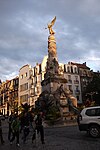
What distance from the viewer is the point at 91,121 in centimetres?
1113

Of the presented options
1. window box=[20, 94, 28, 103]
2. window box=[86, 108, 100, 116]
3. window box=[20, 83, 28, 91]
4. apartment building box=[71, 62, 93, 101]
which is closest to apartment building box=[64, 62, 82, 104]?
apartment building box=[71, 62, 93, 101]

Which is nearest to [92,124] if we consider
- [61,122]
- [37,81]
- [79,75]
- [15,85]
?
[61,122]

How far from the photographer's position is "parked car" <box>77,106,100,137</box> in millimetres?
11033

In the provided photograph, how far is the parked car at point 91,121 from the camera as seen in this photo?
11033 millimetres

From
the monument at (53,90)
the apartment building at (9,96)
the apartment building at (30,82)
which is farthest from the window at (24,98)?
the monument at (53,90)

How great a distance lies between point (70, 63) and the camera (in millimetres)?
63781

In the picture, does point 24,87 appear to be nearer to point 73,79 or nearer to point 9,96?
point 9,96

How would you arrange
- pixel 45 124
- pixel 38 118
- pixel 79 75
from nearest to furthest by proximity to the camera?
pixel 38 118 → pixel 45 124 → pixel 79 75

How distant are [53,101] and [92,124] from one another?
45.1 feet

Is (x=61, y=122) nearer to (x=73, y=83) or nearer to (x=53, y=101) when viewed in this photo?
(x=53, y=101)

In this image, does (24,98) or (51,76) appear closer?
(51,76)

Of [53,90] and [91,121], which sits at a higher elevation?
[53,90]

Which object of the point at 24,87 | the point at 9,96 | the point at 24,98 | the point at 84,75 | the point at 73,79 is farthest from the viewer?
the point at 9,96

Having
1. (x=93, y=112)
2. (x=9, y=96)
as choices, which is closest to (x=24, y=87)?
(x=9, y=96)
